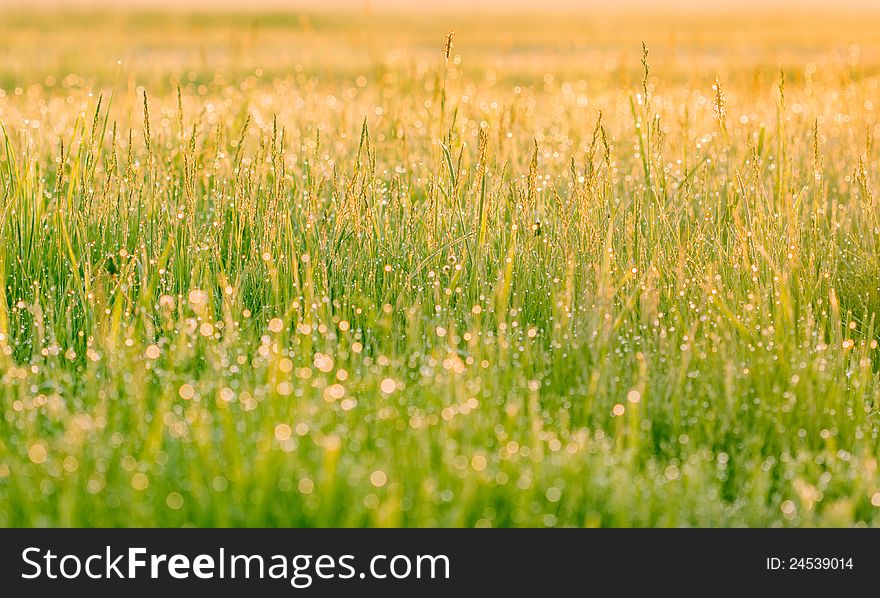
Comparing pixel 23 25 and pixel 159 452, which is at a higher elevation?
pixel 23 25

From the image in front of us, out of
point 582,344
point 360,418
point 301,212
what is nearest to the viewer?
point 360,418

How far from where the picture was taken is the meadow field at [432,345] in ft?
7.18

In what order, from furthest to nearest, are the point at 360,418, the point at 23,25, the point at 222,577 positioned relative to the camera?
the point at 23,25 < the point at 360,418 < the point at 222,577

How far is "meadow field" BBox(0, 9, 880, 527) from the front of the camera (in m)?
2.19

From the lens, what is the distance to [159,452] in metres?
2.25

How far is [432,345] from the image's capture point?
2.94 m

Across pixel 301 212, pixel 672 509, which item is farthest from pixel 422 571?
pixel 301 212

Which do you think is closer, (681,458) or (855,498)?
(855,498)

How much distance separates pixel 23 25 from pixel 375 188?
60.4ft

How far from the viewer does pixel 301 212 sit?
367 cm

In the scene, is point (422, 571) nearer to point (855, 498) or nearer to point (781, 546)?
point (781, 546)

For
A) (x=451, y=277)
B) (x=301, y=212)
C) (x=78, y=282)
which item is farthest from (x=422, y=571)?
(x=301, y=212)

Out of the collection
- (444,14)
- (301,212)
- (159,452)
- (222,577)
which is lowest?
(222,577)

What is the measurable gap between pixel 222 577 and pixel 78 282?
1430mm
